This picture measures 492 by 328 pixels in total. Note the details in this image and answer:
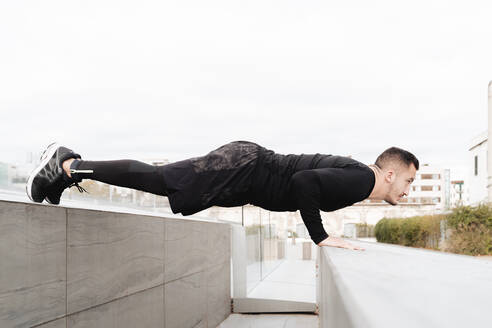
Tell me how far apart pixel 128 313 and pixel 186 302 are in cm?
183

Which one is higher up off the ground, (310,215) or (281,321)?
(310,215)

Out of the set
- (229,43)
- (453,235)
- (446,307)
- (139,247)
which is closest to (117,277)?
(139,247)

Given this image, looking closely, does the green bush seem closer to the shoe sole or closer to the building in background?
the shoe sole

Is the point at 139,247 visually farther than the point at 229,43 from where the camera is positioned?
No

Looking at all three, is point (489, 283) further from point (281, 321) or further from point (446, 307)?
point (281, 321)

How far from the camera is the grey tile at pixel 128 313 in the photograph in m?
2.84

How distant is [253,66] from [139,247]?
93910 millimetres

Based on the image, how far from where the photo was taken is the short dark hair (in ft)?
9.17

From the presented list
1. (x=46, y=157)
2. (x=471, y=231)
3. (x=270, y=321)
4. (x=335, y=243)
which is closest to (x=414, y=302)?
(x=335, y=243)

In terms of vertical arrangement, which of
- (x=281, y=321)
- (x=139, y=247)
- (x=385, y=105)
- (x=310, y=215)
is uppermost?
(x=385, y=105)

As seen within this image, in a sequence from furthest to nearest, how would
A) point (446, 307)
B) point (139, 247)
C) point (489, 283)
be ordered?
point (139, 247) < point (489, 283) < point (446, 307)

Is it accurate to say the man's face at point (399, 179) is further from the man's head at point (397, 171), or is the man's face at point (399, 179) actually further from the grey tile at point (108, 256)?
the grey tile at point (108, 256)

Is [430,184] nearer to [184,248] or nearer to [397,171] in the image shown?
[184,248]

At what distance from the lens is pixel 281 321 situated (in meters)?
7.86
